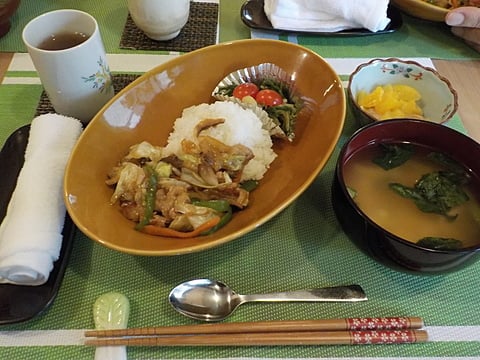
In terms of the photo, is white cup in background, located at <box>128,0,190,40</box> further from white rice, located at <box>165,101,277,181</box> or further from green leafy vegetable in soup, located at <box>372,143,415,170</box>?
green leafy vegetable in soup, located at <box>372,143,415,170</box>

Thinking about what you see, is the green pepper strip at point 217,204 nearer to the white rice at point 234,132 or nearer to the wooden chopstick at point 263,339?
the white rice at point 234,132

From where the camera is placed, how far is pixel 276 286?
3.26 feet

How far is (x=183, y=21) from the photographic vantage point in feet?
5.10

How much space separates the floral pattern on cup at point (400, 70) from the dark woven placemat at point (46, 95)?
2.64ft

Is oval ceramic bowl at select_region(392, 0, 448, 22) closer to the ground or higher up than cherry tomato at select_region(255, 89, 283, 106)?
higher up

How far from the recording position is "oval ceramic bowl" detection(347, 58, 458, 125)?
50.9 inches

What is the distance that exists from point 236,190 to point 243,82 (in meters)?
0.42

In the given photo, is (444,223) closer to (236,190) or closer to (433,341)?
(433,341)

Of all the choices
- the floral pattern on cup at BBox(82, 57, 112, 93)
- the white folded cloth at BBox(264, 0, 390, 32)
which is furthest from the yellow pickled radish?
the floral pattern on cup at BBox(82, 57, 112, 93)

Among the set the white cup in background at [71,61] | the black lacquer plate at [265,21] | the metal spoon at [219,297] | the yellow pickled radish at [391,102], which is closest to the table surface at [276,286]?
the metal spoon at [219,297]

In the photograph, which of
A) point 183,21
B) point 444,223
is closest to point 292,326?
point 444,223

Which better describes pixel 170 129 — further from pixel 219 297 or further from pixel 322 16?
pixel 322 16

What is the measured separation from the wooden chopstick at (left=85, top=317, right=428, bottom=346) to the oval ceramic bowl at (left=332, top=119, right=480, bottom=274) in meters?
0.14

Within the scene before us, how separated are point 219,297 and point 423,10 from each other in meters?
1.36
